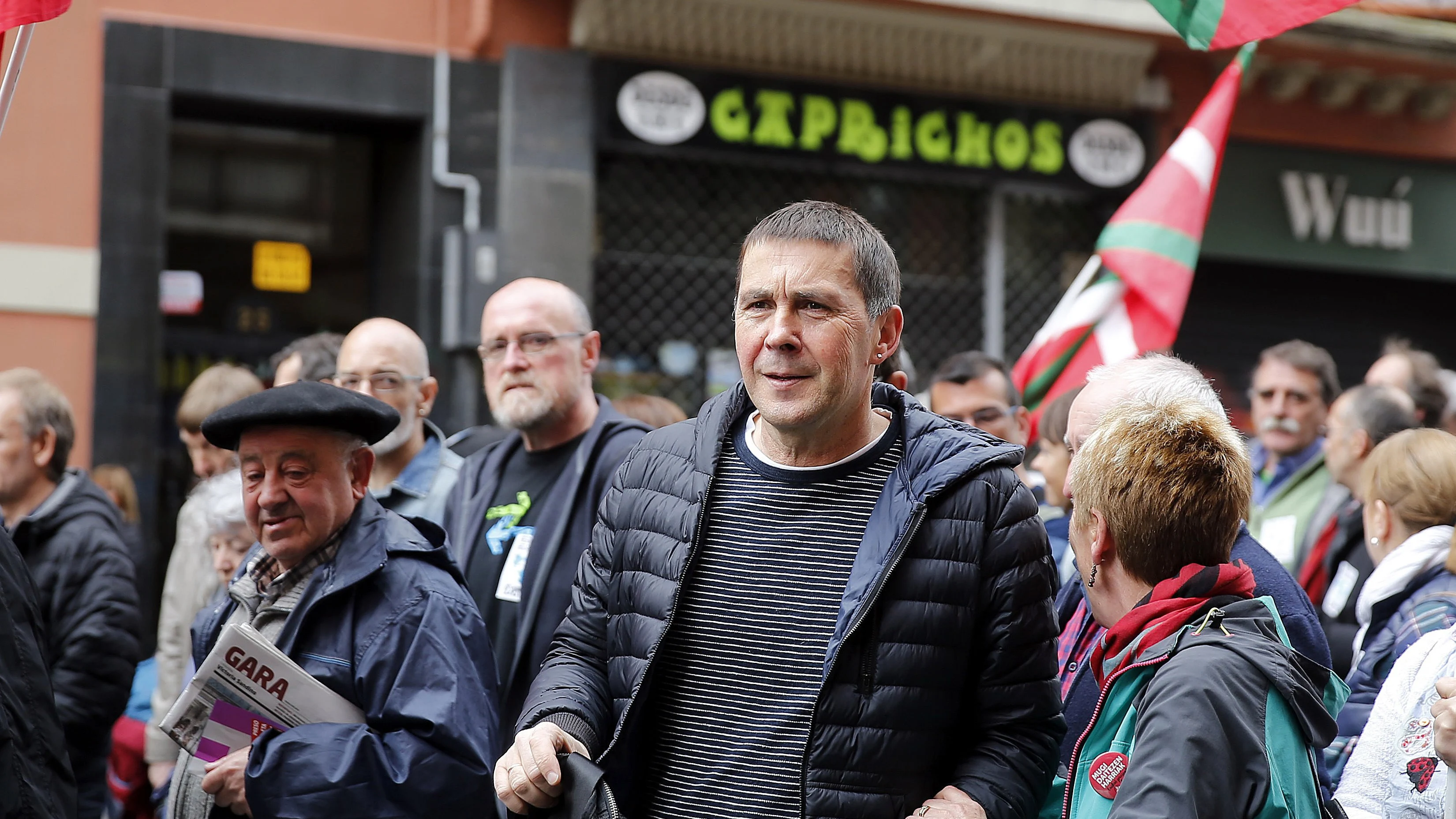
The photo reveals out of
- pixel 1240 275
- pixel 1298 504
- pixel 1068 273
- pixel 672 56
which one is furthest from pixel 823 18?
pixel 1298 504

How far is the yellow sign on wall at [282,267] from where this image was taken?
31.7 feet

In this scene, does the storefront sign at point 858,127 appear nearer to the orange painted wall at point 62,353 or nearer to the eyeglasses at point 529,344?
the orange painted wall at point 62,353

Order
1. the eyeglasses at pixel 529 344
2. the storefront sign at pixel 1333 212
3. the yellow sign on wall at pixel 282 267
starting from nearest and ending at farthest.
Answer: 1. the eyeglasses at pixel 529 344
2. the yellow sign on wall at pixel 282 267
3. the storefront sign at pixel 1333 212

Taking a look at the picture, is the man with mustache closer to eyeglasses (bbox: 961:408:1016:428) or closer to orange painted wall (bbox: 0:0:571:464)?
eyeglasses (bbox: 961:408:1016:428)

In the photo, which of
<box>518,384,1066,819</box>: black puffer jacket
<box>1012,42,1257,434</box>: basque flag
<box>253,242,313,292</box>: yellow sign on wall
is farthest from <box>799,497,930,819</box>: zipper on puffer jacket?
<box>253,242,313,292</box>: yellow sign on wall

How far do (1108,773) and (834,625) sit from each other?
1.88 ft

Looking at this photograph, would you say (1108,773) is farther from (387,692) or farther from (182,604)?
(182,604)

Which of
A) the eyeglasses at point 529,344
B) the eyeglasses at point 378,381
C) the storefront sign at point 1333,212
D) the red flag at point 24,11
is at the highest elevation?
the storefront sign at point 1333,212

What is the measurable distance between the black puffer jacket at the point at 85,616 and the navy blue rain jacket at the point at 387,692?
4.98 feet

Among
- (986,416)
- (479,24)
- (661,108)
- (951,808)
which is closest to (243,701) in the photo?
(951,808)

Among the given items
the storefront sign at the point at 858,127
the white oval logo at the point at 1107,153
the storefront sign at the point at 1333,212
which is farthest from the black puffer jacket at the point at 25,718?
the storefront sign at the point at 1333,212

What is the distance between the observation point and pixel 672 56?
9.49 m

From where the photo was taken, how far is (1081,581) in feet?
10.4

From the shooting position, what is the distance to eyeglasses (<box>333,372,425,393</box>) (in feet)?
17.1
